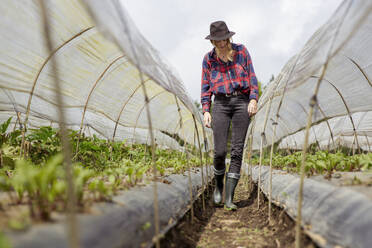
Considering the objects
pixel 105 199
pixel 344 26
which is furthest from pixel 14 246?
pixel 344 26

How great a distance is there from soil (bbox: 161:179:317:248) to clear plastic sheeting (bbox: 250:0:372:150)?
3.64 ft

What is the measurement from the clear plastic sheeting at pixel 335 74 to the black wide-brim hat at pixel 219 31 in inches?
35.3

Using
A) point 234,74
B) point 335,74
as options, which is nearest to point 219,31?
point 234,74

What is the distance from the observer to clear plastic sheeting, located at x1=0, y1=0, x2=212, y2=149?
2068mm

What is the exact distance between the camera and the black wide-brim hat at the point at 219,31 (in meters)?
3.54

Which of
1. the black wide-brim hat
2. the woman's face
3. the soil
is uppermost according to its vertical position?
the black wide-brim hat

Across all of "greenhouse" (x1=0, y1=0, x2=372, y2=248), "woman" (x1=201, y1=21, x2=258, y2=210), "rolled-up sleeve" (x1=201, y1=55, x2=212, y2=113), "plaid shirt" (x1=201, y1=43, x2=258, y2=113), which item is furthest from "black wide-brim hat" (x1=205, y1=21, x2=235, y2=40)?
"greenhouse" (x1=0, y1=0, x2=372, y2=248)

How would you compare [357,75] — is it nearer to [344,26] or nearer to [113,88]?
[344,26]

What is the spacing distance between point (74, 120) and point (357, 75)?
7.15m

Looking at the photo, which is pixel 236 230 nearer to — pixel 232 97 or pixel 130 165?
pixel 130 165

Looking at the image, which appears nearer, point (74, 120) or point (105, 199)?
point (105, 199)

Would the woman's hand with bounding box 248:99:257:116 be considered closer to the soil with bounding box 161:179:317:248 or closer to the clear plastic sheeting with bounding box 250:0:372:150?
the clear plastic sheeting with bounding box 250:0:372:150

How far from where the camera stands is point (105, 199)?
1.87 meters

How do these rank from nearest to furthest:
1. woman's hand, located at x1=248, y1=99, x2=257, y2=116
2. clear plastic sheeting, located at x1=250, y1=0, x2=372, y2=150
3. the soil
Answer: clear plastic sheeting, located at x1=250, y1=0, x2=372, y2=150, the soil, woman's hand, located at x1=248, y1=99, x2=257, y2=116
